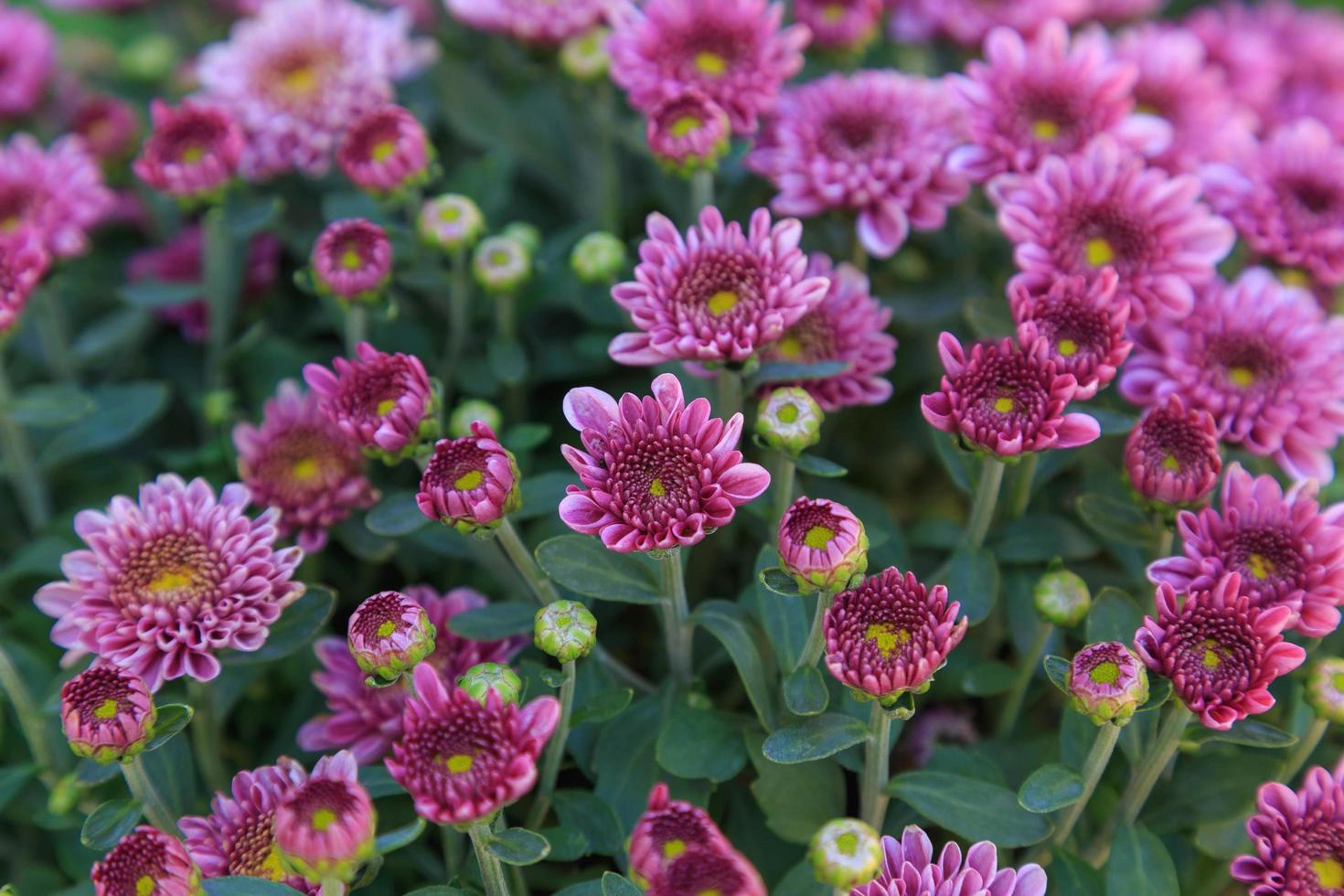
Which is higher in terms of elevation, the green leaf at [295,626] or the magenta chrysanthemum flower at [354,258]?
the magenta chrysanthemum flower at [354,258]

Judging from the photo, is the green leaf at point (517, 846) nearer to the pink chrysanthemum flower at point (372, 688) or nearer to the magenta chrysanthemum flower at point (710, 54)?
the pink chrysanthemum flower at point (372, 688)

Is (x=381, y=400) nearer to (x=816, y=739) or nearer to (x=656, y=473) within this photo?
(x=656, y=473)

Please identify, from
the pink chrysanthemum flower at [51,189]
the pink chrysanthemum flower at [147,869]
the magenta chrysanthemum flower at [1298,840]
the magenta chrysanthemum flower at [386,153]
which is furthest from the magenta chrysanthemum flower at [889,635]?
the pink chrysanthemum flower at [51,189]

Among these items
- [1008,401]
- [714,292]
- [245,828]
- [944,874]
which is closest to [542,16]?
[714,292]

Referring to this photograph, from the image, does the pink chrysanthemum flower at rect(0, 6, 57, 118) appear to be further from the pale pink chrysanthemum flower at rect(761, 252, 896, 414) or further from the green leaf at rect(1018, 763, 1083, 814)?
the green leaf at rect(1018, 763, 1083, 814)

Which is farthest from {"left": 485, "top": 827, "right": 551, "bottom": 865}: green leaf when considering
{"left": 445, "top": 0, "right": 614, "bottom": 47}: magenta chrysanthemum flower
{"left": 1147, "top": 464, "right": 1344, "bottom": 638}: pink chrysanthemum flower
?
{"left": 445, "top": 0, "right": 614, "bottom": 47}: magenta chrysanthemum flower

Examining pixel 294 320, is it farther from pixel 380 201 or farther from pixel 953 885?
pixel 953 885
